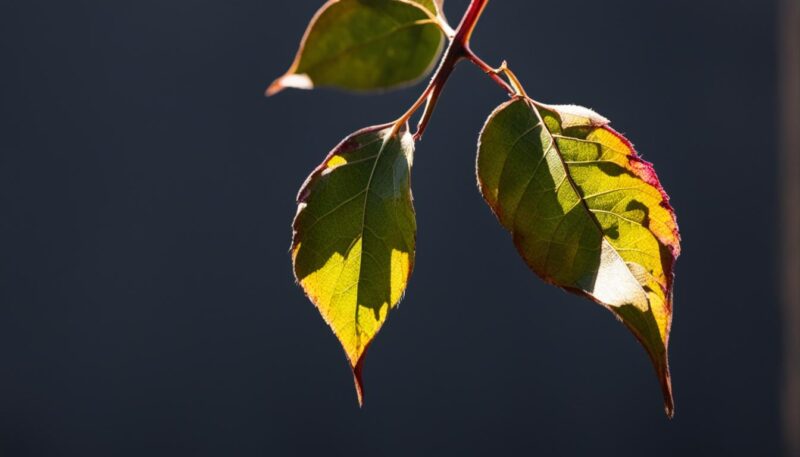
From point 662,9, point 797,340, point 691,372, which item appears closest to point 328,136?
point 662,9

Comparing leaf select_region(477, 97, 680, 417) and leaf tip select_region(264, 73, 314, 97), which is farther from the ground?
leaf tip select_region(264, 73, 314, 97)

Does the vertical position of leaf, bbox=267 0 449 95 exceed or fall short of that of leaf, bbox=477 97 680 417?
it exceeds it

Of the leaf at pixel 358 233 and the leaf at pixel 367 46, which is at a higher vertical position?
the leaf at pixel 367 46
